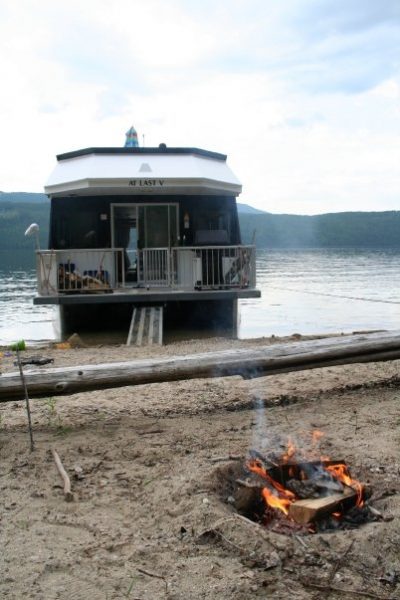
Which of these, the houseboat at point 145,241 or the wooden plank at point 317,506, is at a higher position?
the houseboat at point 145,241

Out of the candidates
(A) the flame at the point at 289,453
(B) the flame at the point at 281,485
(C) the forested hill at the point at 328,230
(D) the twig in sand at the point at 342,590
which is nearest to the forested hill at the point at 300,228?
(C) the forested hill at the point at 328,230

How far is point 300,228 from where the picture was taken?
12838 centimetres

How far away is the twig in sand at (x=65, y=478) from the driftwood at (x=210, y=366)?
2.93 feet

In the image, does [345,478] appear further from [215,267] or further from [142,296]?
[215,267]

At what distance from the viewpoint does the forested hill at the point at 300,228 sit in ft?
325

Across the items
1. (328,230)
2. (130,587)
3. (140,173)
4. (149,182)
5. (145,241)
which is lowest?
(130,587)

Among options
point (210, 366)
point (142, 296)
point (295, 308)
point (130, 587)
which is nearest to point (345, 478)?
point (130, 587)

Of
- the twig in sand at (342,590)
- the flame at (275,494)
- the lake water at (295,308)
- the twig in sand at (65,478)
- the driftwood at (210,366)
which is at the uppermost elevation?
the driftwood at (210,366)

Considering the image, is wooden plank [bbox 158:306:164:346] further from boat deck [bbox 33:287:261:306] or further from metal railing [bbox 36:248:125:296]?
metal railing [bbox 36:248:125:296]

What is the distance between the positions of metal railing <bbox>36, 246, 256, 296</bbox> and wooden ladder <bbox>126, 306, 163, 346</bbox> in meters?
0.80

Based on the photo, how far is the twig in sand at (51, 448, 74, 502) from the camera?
3971mm

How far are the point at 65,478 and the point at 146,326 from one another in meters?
9.20

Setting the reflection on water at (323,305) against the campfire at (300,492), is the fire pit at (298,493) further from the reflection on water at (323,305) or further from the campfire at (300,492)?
the reflection on water at (323,305)

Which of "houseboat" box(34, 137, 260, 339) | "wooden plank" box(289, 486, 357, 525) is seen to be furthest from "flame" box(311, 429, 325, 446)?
"houseboat" box(34, 137, 260, 339)
